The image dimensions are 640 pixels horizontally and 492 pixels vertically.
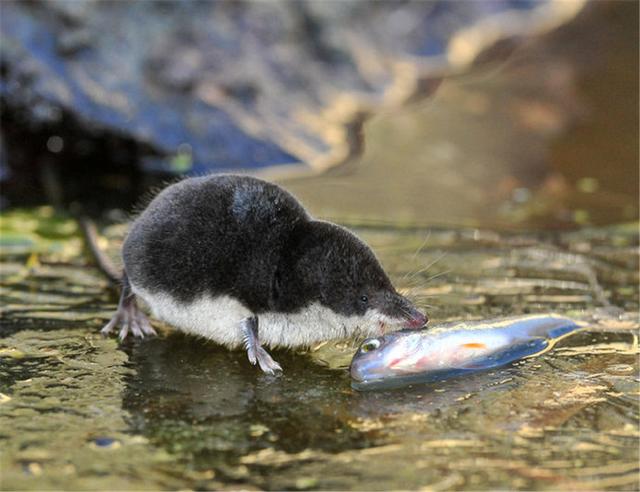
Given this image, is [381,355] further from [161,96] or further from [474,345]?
[161,96]

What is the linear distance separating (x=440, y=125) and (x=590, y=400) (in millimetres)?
6260

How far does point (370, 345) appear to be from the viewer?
4.23 meters

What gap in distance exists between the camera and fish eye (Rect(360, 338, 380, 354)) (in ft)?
13.8

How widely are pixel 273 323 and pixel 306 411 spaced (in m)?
0.68

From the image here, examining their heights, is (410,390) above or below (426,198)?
below

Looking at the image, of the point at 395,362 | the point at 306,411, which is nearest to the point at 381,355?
the point at 395,362

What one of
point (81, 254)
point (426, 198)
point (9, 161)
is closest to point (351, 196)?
point (426, 198)

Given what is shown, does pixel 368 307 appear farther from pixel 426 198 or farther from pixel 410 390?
pixel 426 198

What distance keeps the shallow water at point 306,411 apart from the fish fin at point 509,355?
2.2 inches

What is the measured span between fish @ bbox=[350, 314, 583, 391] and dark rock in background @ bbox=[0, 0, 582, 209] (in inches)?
168

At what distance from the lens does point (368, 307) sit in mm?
4438

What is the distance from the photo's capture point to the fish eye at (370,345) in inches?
166

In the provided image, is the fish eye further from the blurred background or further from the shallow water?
the blurred background

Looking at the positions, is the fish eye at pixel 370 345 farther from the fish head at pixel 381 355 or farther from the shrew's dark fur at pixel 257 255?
the shrew's dark fur at pixel 257 255
